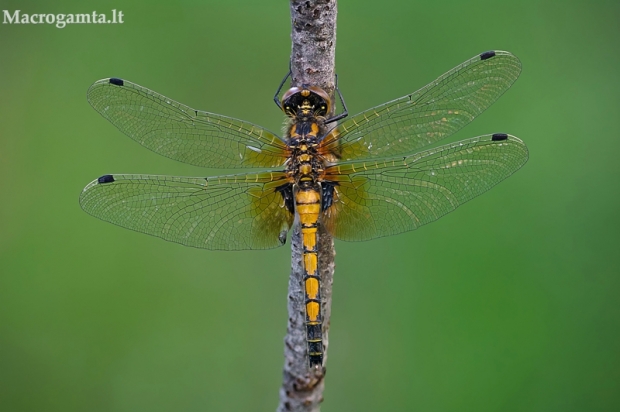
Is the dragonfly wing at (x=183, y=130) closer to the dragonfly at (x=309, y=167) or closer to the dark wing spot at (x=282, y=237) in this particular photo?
the dragonfly at (x=309, y=167)

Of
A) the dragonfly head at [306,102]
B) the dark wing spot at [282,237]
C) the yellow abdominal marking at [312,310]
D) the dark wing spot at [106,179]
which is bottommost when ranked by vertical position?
the yellow abdominal marking at [312,310]

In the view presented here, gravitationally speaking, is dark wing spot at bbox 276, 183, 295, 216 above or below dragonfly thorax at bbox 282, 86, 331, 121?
below

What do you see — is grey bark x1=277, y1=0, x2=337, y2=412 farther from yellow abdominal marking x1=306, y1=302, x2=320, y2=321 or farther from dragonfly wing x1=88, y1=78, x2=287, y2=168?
dragonfly wing x1=88, y1=78, x2=287, y2=168

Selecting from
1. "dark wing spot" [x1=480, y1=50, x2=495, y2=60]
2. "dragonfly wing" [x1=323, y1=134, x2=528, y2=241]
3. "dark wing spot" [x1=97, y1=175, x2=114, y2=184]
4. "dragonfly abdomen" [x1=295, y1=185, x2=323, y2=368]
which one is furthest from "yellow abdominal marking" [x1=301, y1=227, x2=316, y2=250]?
"dark wing spot" [x1=480, y1=50, x2=495, y2=60]

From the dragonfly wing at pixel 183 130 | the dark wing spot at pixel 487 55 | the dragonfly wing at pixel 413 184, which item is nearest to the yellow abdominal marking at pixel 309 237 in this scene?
the dragonfly wing at pixel 413 184

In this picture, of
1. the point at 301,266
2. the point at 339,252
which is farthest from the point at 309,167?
the point at 339,252

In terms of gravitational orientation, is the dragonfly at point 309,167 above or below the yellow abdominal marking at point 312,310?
above

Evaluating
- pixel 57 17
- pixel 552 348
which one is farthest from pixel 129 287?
pixel 552 348

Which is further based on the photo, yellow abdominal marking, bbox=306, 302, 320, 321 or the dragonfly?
the dragonfly
